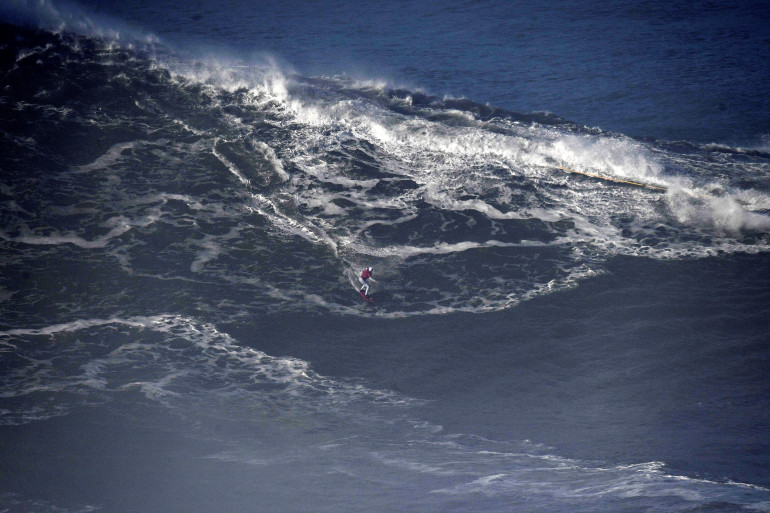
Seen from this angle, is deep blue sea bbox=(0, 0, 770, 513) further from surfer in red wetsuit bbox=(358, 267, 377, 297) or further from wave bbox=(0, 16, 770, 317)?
surfer in red wetsuit bbox=(358, 267, 377, 297)

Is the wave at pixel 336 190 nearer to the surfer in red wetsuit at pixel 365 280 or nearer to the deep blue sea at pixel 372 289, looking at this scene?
the deep blue sea at pixel 372 289

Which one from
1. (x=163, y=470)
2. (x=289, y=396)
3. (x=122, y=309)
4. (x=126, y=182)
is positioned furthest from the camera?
(x=126, y=182)

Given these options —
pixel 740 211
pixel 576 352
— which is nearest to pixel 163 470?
pixel 576 352

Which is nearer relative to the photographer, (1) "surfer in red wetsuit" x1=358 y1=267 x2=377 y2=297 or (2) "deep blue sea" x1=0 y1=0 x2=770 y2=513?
(2) "deep blue sea" x1=0 y1=0 x2=770 y2=513

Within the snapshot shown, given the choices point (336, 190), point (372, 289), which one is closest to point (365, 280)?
point (372, 289)

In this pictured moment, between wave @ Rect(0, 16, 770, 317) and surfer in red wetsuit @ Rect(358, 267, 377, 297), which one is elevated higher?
wave @ Rect(0, 16, 770, 317)

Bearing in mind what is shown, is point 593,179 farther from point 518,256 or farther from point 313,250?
point 313,250

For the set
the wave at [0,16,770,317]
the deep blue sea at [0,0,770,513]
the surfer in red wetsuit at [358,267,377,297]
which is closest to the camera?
the deep blue sea at [0,0,770,513]

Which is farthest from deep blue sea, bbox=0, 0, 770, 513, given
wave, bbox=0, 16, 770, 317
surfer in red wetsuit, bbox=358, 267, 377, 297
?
surfer in red wetsuit, bbox=358, 267, 377, 297

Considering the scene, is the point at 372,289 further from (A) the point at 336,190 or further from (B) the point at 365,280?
(A) the point at 336,190
